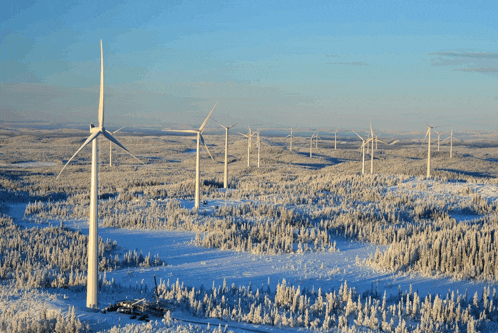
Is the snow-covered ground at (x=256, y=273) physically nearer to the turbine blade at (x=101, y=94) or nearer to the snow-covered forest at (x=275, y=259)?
the snow-covered forest at (x=275, y=259)

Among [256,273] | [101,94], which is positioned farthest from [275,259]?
[101,94]

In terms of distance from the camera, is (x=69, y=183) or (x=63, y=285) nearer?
(x=63, y=285)

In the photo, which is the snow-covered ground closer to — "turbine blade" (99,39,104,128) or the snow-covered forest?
the snow-covered forest

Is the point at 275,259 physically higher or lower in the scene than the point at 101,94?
lower

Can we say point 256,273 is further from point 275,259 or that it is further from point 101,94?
point 101,94

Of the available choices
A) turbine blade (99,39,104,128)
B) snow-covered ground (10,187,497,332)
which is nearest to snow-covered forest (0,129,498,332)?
snow-covered ground (10,187,497,332)

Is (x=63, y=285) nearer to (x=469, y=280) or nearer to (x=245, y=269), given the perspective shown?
(x=245, y=269)

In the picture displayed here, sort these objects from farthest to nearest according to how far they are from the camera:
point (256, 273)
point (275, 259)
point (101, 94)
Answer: point (275, 259) < point (256, 273) < point (101, 94)

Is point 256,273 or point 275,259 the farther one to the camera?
point 275,259

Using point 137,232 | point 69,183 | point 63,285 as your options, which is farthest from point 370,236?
point 69,183
